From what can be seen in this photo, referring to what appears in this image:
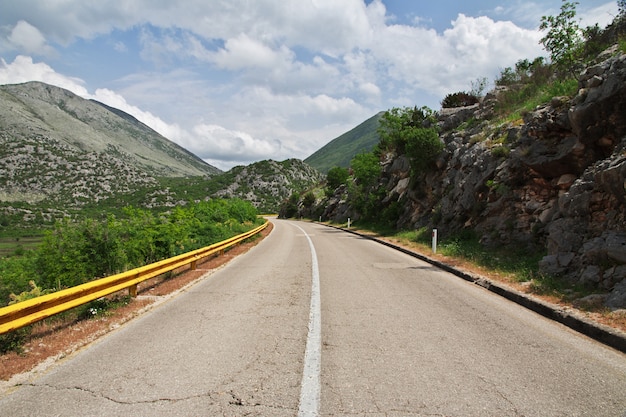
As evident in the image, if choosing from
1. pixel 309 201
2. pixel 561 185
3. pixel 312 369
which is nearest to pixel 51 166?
pixel 309 201

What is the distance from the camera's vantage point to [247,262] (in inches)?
561

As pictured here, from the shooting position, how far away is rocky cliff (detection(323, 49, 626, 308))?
7871 millimetres

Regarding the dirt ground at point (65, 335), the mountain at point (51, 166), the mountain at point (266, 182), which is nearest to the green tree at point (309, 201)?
the mountain at point (266, 182)

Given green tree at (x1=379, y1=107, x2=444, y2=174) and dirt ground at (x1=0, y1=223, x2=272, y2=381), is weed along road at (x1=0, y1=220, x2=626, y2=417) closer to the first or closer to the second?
dirt ground at (x1=0, y1=223, x2=272, y2=381)

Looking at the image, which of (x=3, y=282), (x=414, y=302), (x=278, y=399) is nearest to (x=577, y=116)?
(x=414, y=302)

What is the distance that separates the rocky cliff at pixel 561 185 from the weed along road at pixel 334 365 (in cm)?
212

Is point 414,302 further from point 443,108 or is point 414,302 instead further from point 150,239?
point 443,108

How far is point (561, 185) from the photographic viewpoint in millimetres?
11531

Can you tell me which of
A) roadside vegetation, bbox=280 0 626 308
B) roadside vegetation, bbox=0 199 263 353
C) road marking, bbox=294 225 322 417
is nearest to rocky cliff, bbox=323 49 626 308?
roadside vegetation, bbox=280 0 626 308

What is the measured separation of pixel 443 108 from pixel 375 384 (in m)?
31.7

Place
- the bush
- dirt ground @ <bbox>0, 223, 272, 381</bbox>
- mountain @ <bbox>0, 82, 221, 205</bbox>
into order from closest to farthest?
dirt ground @ <bbox>0, 223, 272, 381</bbox>
the bush
mountain @ <bbox>0, 82, 221, 205</bbox>

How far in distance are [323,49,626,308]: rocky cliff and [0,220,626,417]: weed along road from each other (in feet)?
6.95

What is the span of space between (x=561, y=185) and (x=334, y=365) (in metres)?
10.4

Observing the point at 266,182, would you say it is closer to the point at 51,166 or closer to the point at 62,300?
the point at 51,166
